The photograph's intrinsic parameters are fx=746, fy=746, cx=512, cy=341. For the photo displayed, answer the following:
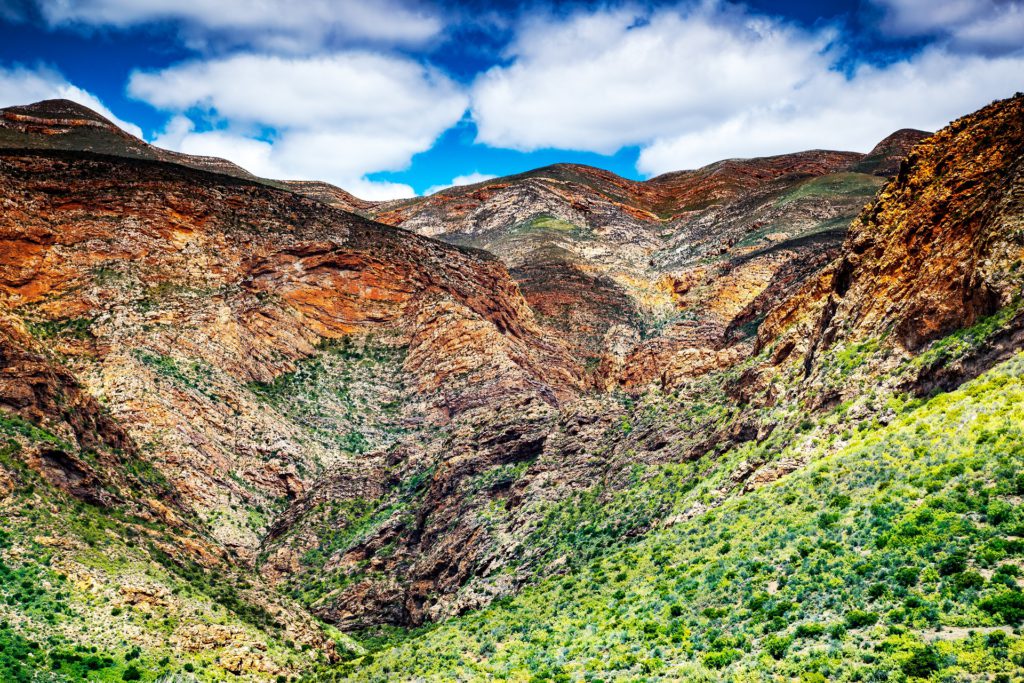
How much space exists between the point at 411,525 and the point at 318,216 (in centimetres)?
4297

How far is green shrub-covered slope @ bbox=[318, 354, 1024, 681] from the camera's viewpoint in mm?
16938

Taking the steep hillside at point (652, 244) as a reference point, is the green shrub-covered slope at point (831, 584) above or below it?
below

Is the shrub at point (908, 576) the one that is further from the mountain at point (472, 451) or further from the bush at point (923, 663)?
the bush at point (923, 663)

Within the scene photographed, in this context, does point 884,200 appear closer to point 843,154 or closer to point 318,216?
point 318,216

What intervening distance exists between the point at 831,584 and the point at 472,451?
2944cm

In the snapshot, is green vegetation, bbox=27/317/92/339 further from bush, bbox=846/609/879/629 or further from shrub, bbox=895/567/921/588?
shrub, bbox=895/567/921/588

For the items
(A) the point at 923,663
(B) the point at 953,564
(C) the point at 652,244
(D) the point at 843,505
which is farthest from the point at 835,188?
(A) the point at 923,663

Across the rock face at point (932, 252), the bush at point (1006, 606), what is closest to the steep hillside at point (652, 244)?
the rock face at point (932, 252)

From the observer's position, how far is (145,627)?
3253 centimetres

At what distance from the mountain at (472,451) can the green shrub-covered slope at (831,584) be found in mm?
119

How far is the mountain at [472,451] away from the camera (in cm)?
2189

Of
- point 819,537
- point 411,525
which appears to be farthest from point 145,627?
point 819,537

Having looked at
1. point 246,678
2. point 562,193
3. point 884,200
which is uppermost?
point 562,193

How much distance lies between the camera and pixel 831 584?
68.9 ft
